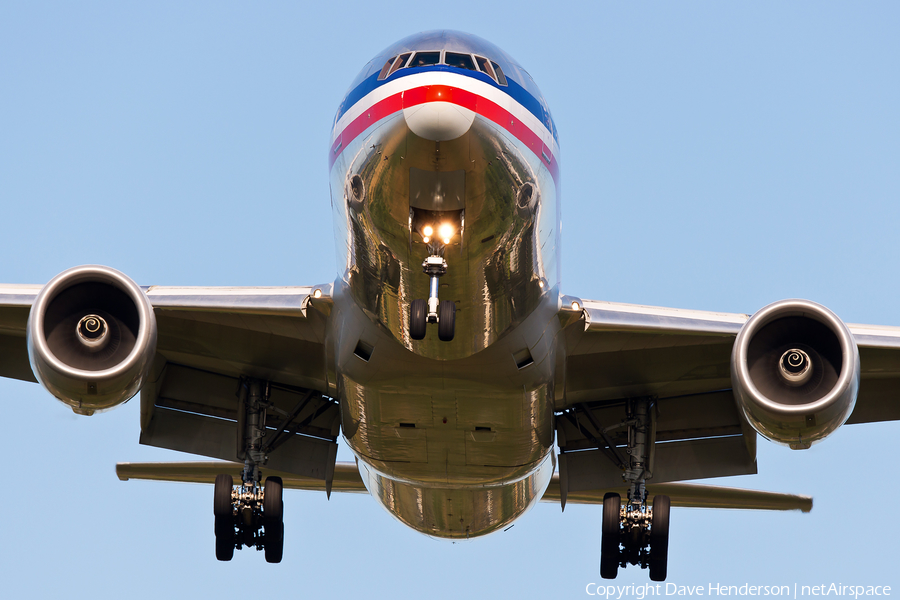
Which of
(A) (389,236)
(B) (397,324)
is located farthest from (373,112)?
(B) (397,324)

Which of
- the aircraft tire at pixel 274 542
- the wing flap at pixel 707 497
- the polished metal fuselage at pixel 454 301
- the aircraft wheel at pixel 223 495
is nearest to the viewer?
the polished metal fuselage at pixel 454 301

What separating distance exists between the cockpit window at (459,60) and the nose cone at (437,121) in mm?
901

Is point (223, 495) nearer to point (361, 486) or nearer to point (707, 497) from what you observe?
point (361, 486)

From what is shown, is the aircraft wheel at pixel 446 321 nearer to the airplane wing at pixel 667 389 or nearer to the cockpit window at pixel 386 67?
the cockpit window at pixel 386 67

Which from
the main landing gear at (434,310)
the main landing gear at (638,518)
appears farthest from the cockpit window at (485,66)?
the main landing gear at (638,518)

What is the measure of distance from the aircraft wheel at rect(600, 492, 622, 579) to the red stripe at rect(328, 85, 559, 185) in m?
6.21

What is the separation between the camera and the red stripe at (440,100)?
10.6m

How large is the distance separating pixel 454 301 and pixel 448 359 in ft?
3.70

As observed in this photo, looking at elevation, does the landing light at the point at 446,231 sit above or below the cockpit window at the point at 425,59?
below

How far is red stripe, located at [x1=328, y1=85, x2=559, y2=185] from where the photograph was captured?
10.6 meters

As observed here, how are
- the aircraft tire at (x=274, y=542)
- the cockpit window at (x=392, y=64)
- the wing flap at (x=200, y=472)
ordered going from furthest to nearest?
the wing flap at (x=200, y=472) → the aircraft tire at (x=274, y=542) → the cockpit window at (x=392, y=64)

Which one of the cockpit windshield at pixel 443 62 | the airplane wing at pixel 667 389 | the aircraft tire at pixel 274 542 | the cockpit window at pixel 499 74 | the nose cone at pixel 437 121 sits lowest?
the aircraft tire at pixel 274 542

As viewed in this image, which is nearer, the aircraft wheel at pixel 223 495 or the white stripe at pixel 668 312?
the white stripe at pixel 668 312

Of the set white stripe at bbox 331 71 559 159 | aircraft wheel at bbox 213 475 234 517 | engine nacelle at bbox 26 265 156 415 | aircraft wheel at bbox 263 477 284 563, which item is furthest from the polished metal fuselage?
engine nacelle at bbox 26 265 156 415
